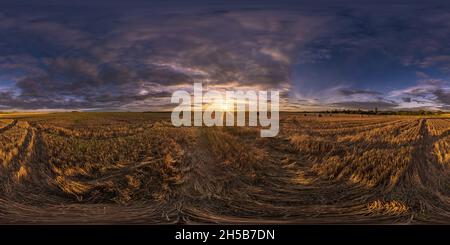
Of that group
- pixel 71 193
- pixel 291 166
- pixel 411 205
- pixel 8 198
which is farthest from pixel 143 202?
pixel 291 166

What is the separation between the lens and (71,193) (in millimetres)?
5223

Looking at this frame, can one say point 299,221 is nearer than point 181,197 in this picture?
Yes

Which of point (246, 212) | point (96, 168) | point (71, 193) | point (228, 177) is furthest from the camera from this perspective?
point (96, 168)

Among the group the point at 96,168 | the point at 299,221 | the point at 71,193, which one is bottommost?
the point at 299,221

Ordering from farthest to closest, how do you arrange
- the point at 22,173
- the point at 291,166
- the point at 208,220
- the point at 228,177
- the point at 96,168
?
the point at 291,166 < the point at 96,168 < the point at 228,177 < the point at 22,173 < the point at 208,220

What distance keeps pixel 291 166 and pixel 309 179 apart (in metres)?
1.79

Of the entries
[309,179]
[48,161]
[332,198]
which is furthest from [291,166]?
[48,161]

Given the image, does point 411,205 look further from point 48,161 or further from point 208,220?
point 48,161

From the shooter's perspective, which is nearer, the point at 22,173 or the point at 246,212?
the point at 246,212

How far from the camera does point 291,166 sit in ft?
27.9

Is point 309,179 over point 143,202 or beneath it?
over

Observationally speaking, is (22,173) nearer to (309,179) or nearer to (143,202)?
(143,202)

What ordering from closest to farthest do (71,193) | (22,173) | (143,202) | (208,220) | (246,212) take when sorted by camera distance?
1. (208,220)
2. (246,212)
3. (143,202)
4. (71,193)
5. (22,173)

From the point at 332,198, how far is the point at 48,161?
6247 mm
